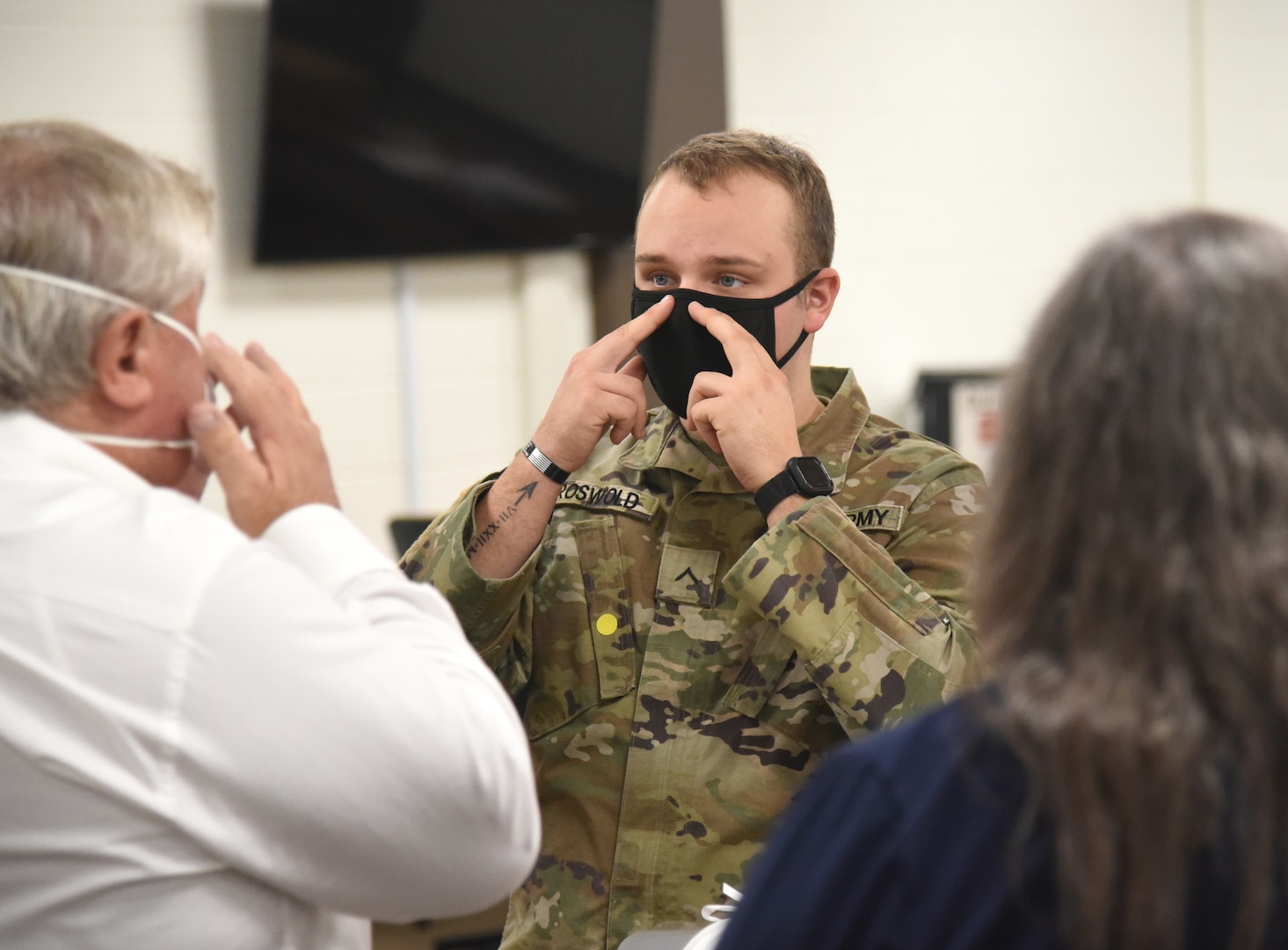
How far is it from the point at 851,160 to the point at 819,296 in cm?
243

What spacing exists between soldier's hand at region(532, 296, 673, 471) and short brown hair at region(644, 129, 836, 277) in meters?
0.19

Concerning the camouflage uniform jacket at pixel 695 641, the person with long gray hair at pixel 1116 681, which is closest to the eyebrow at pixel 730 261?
the camouflage uniform jacket at pixel 695 641

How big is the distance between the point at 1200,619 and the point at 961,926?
0.22 metres

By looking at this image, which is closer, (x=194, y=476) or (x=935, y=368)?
(x=194, y=476)

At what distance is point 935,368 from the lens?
4.13m

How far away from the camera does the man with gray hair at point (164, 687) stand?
873 mm

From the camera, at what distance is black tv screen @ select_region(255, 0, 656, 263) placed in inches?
124

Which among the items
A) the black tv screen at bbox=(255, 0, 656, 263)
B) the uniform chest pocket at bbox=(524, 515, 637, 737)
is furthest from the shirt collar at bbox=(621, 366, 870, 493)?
the black tv screen at bbox=(255, 0, 656, 263)

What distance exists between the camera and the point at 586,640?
63.7 inches

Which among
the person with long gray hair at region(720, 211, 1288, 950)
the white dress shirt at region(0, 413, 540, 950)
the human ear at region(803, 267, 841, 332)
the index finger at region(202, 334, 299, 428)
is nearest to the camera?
the person with long gray hair at region(720, 211, 1288, 950)

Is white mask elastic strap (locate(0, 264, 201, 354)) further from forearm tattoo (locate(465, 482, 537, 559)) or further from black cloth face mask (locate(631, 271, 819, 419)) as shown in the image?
black cloth face mask (locate(631, 271, 819, 419))

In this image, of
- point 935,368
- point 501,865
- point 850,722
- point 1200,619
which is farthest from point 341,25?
point 1200,619

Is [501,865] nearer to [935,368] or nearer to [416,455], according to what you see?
[416,455]

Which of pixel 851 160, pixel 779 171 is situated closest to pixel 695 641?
pixel 779 171
